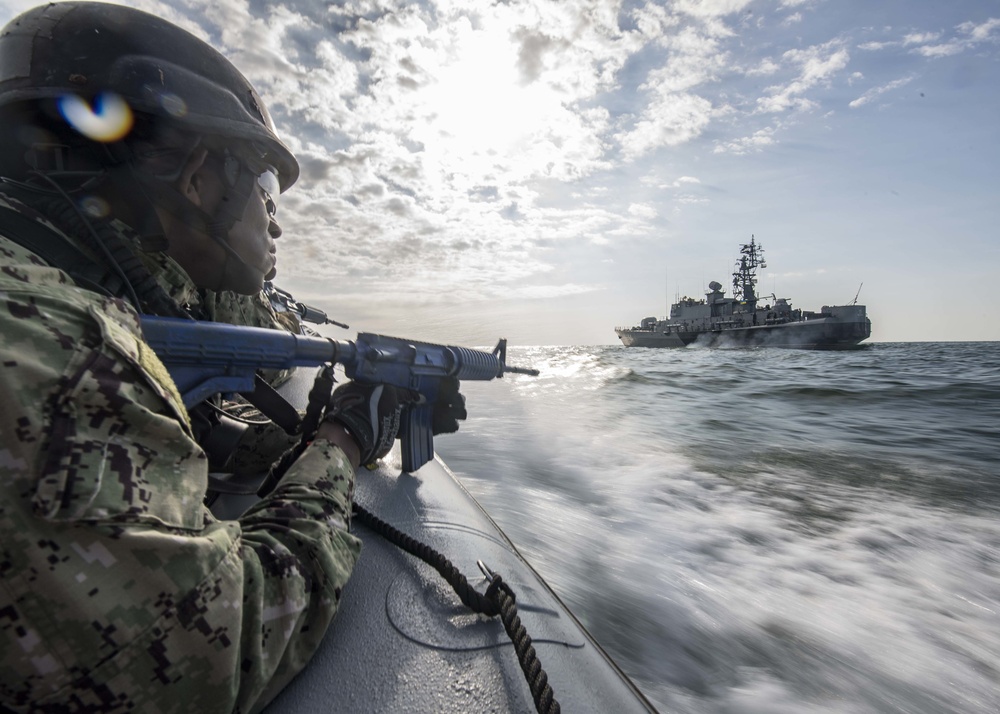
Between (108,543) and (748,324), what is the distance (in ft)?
160

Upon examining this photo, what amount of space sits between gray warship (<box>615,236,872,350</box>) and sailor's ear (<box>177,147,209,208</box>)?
45.0 meters

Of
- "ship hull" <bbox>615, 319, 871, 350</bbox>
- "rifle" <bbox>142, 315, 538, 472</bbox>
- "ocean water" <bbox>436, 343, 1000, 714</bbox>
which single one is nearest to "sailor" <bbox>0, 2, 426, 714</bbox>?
"rifle" <bbox>142, 315, 538, 472</bbox>

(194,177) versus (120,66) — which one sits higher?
(120,66)

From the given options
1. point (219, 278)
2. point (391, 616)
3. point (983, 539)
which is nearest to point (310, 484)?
point (391, 616)

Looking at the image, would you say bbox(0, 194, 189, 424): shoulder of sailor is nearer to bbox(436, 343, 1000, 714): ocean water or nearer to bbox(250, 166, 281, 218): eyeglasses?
bbox(250, 166, 281, 218): eyeglasses

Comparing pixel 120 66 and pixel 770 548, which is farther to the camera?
pixel 770 548

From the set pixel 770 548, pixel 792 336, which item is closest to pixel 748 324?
pixel 792 336

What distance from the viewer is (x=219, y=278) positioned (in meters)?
1.75

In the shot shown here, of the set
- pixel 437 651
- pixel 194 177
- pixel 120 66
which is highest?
pixel 120 66

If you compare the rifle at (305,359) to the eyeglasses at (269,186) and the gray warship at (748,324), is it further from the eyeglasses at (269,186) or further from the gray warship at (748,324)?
the gray warship at (748,324)

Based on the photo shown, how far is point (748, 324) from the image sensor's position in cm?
4331

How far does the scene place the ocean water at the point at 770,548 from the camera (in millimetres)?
2027

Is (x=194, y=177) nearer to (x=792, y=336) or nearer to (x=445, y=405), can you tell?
(x=445, y=405)

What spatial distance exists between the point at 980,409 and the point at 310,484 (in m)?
11.1
